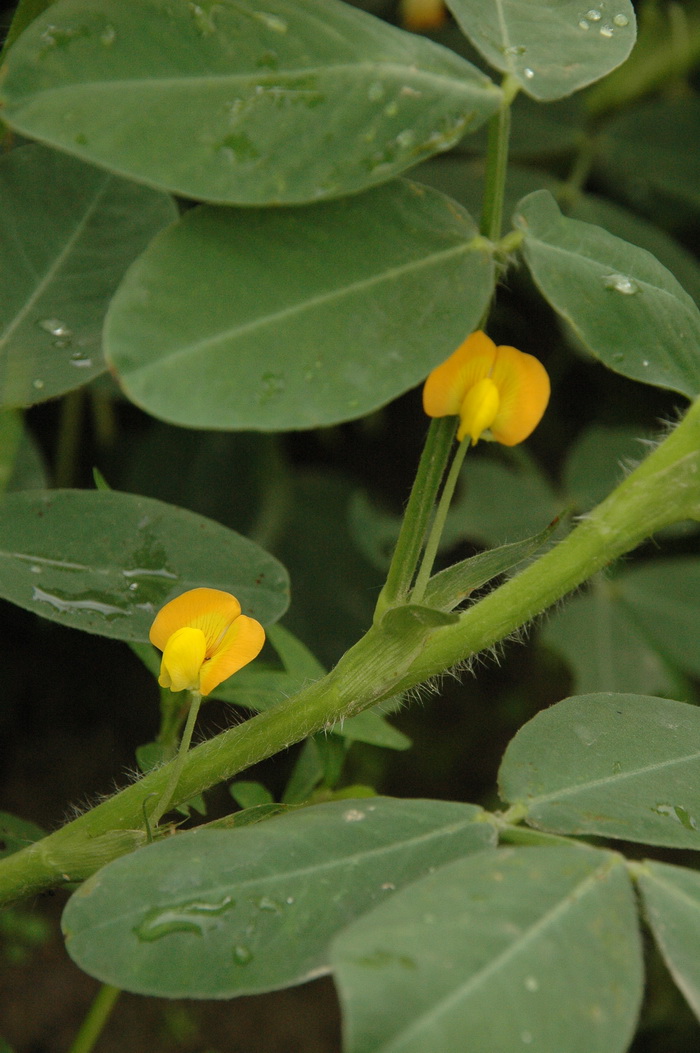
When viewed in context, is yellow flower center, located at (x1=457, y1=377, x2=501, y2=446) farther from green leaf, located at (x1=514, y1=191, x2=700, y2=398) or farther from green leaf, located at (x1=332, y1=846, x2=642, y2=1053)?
green leaf, located at (x1=332, y1=846, x2=642, y2=1053)

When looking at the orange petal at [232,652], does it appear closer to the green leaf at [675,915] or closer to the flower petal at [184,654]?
the flower petal at [184,654]

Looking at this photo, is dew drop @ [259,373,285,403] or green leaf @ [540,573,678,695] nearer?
dew drop @ [259,373,285,403]

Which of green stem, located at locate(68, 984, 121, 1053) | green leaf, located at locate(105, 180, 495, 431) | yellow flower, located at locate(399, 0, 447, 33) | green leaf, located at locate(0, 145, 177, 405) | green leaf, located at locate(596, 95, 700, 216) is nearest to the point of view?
green leaf, located at locate(105, 180, 495, 431)

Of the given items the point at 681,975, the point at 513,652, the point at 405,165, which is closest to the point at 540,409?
the point at 405,165

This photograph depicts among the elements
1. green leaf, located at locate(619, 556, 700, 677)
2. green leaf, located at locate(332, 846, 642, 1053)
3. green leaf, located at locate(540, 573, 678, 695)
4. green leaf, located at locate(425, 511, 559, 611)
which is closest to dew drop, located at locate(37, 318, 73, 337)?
green leaf, located at locate(425, 511, 559, 611)

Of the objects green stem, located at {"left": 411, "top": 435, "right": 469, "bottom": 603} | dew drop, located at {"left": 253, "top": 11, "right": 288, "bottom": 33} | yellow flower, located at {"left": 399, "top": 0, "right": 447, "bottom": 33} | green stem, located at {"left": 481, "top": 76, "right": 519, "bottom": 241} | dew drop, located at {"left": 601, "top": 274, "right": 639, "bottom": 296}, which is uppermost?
dew drop, located at {"left": 253, "top": 11, "right": 288, "bottom": 33}

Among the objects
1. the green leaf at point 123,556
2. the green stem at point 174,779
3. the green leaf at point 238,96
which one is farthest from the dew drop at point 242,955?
the green leaf at point 238,96

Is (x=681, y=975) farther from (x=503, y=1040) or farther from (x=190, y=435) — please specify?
(x=190, y=435)
